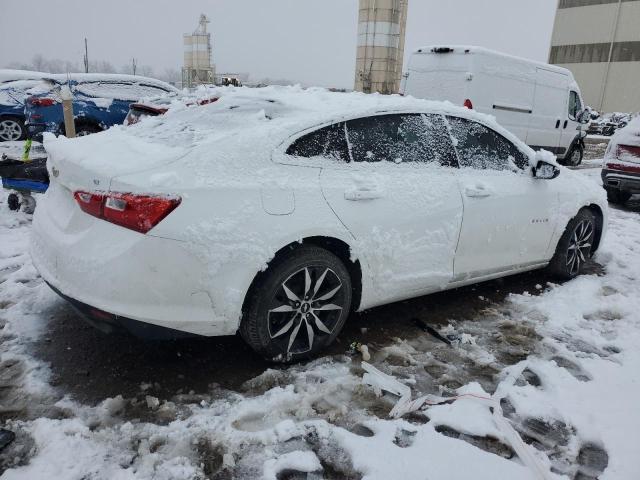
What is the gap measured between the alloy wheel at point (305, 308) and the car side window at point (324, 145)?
0.69m

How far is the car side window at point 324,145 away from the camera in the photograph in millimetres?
2959

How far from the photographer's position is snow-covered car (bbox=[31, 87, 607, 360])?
2.52m

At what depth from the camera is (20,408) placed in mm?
2527

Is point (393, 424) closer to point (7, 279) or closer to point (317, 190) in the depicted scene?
point (317, 190)

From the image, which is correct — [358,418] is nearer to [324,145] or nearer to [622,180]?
[324,145]

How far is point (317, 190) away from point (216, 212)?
0.63 m

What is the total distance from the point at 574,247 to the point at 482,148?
5.18 feet

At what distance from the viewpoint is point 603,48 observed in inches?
1753

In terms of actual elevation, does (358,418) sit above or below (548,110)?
below

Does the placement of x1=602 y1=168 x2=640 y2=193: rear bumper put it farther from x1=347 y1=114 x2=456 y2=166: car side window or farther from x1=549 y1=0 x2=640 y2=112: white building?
x1=549 y1=0 x2=640 y2=112: white building

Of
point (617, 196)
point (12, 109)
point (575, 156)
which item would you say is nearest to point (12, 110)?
point (12, 109)

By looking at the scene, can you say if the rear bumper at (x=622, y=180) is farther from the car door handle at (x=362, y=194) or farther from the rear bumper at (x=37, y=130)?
the rear bumper at (x=37, y=130)

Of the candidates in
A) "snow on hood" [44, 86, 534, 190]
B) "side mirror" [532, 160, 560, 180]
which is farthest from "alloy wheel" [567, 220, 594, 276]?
"snow on hood" [44, 86, 534, 190]

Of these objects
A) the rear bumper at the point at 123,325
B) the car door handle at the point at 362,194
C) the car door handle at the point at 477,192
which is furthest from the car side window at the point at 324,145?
the rear bumper at the point at 123,325
